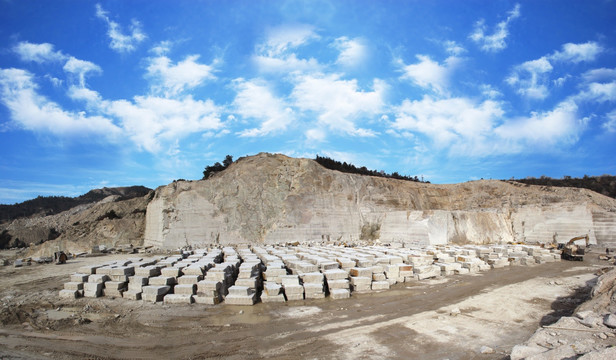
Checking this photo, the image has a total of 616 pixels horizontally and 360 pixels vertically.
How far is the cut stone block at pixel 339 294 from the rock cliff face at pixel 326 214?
40.6 ft

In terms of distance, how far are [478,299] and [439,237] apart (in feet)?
39.0

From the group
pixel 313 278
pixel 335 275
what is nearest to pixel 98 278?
pixel 313 278

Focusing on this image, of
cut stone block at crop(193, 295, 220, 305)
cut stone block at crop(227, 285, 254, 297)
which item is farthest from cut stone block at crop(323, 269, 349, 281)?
cut stone block at crop(193, 295, 220, 305)

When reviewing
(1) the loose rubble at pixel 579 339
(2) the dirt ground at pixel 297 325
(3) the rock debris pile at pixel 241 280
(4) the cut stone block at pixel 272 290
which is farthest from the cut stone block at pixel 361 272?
(1) the loose rubble at pixel 579 339

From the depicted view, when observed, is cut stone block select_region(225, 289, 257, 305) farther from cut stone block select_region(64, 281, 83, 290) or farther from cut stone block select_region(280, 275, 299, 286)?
cut stone block select_region(64, 281, 83, 290)

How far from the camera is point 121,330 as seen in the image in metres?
6.21

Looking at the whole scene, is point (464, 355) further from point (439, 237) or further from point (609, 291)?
point (439, 237)

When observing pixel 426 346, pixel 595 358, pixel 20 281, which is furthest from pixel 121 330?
pixel 20 281

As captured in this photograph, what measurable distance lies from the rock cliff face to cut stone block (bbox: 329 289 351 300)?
12371mm

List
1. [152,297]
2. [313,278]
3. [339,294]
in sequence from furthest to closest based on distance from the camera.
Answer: [313,278]
[339,294]
[152,297]

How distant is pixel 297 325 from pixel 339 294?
2.11 m

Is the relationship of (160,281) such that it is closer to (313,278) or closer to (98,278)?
(98,278)

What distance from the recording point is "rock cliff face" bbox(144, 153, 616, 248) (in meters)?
20.3

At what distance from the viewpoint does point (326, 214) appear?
2447 centimetres
